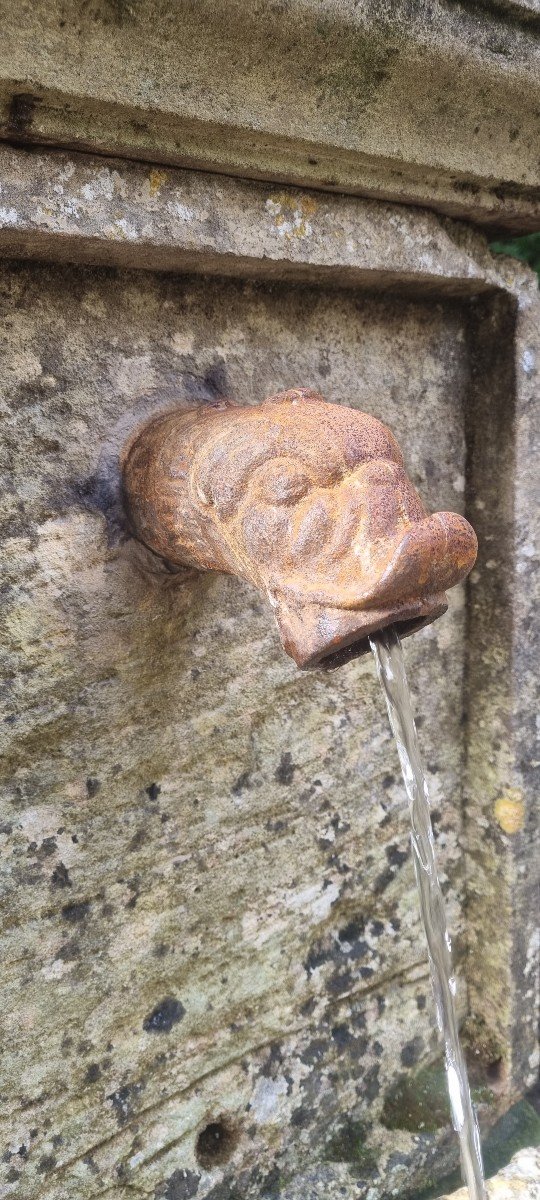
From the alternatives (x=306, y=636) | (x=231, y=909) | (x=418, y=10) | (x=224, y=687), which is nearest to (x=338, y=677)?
(x=224, y=687)

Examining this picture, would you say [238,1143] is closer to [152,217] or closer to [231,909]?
[231,909]

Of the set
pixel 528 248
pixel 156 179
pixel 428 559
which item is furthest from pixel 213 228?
pixel 528 248

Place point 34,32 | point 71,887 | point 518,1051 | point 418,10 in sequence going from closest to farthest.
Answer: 1. point 34,32
2. point 418,10
3. point 71,887
4. point 518,1051

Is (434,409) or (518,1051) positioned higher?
(434,409)

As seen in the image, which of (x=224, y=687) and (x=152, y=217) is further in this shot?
(x=224, y=687)

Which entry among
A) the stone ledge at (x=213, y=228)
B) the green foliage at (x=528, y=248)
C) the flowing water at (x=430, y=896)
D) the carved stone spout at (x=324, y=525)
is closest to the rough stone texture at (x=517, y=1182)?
the flowing water at (x=430, y=896)

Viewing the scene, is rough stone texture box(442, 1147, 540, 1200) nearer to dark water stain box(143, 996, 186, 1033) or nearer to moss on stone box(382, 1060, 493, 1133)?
moss on stone box(382, 1060, 493, 1133)
